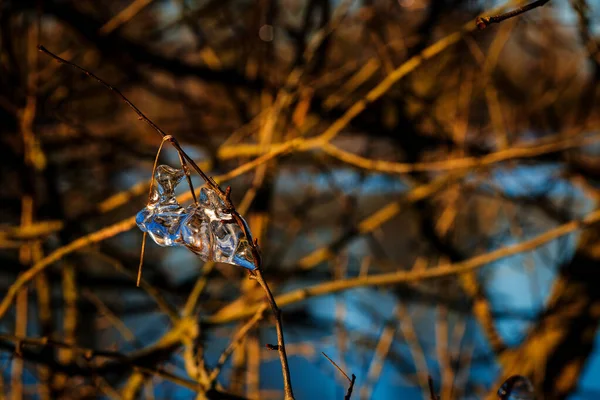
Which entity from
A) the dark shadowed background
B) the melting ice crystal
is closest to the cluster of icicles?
the melting ice crystal

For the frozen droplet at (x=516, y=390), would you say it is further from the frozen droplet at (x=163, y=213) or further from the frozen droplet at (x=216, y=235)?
the frozen droplet at (x=163, y=213)

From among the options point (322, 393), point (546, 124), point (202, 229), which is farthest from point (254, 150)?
point (322, 393)

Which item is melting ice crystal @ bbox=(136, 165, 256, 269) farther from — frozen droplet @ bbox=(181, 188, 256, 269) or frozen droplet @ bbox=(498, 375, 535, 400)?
frozen droplet @ bbox=(498, 375, 535, 400)

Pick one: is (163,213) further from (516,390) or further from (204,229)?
(516,390)

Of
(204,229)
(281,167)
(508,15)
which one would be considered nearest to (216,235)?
(204,229)

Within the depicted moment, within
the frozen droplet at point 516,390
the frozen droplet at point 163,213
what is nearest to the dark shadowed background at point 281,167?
the frozen droplet at point 163,213
